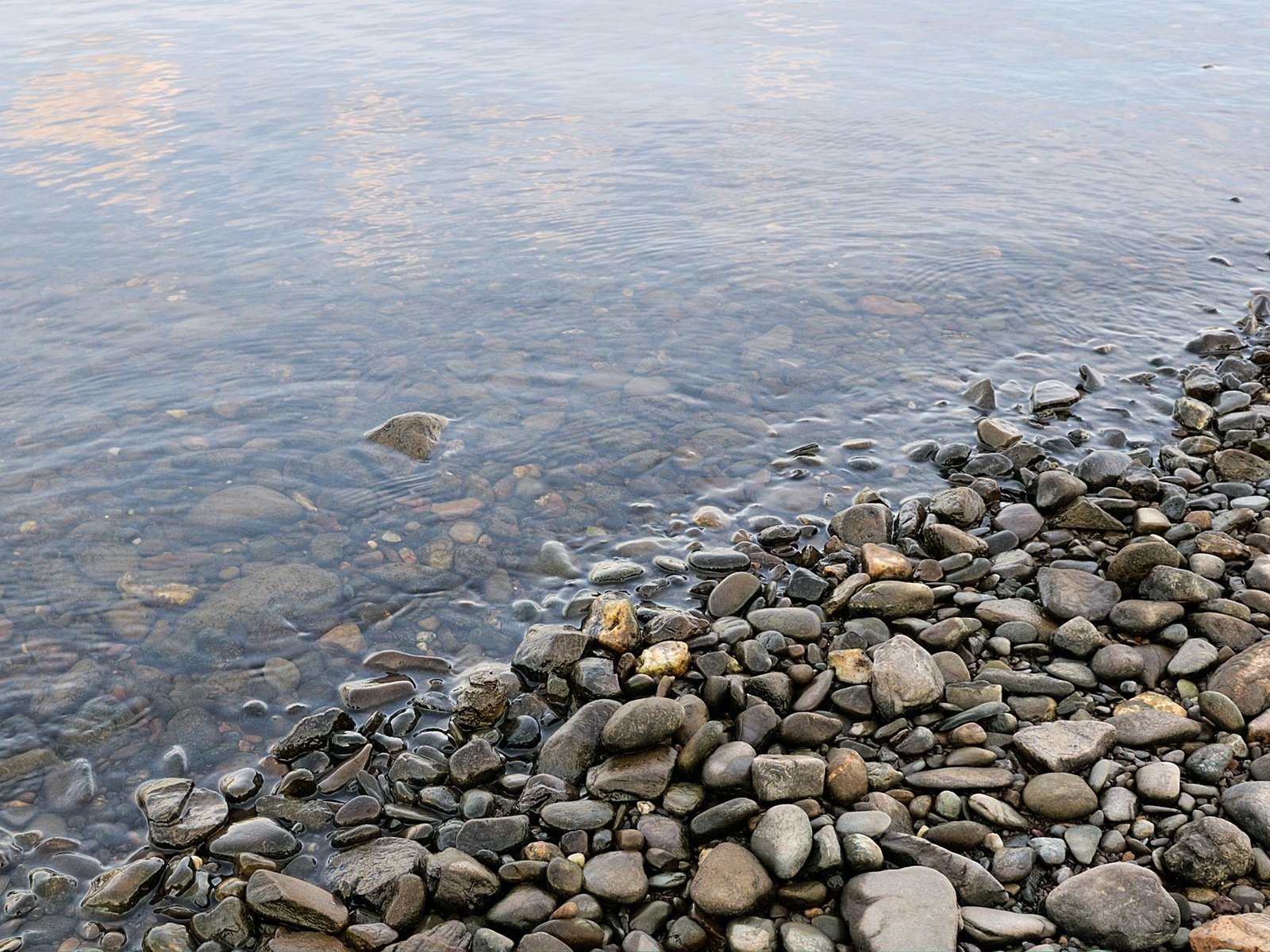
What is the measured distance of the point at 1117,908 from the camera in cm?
316

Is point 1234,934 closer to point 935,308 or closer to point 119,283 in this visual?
point 935,308

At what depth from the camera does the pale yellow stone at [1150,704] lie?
4.08 m

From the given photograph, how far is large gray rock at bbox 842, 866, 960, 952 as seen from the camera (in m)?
3.13

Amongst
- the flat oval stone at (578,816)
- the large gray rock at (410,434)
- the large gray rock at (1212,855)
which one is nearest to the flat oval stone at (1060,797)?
the large gray rock at (1212,855)

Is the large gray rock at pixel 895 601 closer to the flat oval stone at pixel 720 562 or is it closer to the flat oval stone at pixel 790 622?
the flat oval stone at pixel 790 622

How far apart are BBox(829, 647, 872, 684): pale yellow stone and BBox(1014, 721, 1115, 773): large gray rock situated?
0.69 m

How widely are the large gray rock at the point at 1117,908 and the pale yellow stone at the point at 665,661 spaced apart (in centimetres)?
181

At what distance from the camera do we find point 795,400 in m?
7.26

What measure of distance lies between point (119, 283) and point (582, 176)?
5.42 m

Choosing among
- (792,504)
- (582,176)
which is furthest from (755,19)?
(792,504)

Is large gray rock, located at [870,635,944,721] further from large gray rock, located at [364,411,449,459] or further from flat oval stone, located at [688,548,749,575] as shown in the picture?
large gray rock, located at [364,411,449,459]

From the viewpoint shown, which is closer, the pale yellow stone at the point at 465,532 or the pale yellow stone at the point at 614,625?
the pale yellow stone at the point at 614,625

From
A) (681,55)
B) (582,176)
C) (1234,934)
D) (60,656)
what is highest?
(681,55)

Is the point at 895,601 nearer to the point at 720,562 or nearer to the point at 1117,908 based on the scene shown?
the point at 720,562
